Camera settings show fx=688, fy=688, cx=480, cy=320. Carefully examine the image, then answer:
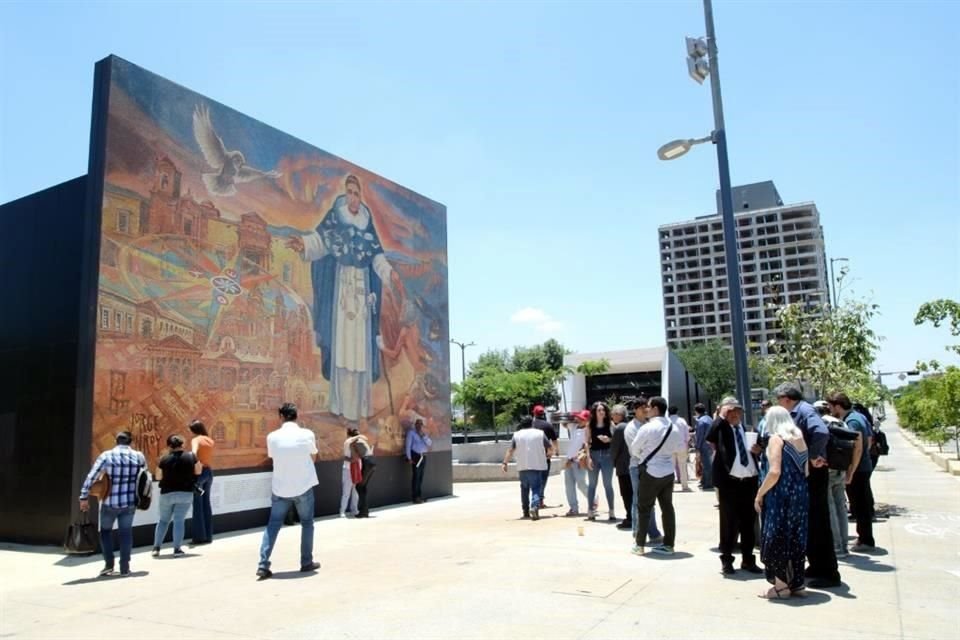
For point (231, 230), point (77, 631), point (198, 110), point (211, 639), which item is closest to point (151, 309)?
point (231, 230)

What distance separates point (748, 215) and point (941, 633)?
11984 cm

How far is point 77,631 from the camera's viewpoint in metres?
5.71

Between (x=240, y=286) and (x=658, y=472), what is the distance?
25.6 feet

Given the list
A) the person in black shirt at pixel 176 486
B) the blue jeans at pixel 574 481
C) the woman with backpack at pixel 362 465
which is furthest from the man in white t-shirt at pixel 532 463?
the person in black shirt at pixel 176 486

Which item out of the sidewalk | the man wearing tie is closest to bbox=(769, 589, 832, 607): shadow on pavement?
the sidewalk

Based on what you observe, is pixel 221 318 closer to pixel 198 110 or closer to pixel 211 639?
pixel 198 110

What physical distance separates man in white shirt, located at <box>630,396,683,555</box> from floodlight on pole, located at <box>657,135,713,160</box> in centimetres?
394

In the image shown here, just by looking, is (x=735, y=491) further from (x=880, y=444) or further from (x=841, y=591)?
(x=880, y=444)

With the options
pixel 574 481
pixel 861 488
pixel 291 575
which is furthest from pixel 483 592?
pixel 574 481

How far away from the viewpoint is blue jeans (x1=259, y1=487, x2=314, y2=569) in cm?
753

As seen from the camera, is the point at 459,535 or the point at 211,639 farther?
the point at 459,535

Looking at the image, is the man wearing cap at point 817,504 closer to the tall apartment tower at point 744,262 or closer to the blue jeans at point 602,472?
the blue jeans at point 602,472

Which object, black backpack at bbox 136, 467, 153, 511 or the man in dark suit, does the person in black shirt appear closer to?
black backpack at bbox 136, 467, 153, 511

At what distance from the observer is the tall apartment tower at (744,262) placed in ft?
365
